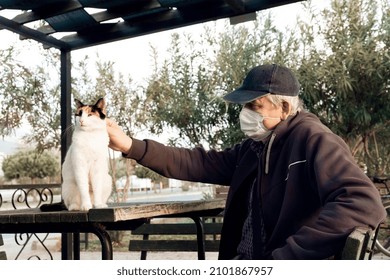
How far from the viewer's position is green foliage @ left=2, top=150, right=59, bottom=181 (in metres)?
7.78

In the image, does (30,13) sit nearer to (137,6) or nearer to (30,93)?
(137,6)

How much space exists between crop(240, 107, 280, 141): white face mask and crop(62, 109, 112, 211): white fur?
1.69 feet

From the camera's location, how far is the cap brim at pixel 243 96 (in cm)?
165

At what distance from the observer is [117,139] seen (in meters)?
2.10

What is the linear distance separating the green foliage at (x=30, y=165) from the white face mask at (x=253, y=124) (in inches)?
242

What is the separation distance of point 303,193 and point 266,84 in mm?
363

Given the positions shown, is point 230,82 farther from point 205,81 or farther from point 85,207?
point 85,207

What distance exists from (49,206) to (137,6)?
61.2 inches

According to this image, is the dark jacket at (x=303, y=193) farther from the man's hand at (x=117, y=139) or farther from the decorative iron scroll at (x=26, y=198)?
the decorative iron scroll at (x=26, y=198)

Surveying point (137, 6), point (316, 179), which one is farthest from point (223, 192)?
point (316, 179)

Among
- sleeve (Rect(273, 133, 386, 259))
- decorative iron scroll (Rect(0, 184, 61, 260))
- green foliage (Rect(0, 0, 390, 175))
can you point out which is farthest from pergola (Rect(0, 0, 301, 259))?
green foliage (Rect(0, 0, 390, 175))

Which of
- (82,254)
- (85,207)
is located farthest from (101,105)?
(82,254)

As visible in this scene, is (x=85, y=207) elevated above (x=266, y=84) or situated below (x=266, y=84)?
below

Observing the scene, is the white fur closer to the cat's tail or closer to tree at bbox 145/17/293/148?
the cat's tail
